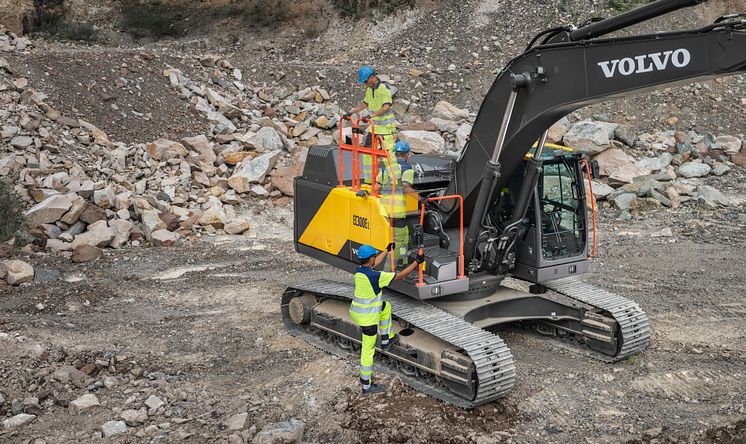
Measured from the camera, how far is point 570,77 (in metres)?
7.34

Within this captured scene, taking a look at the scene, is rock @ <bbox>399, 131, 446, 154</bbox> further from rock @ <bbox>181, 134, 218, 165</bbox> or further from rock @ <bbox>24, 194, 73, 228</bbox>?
rock @ <bbox>24, 194, 73, 228</bbox>

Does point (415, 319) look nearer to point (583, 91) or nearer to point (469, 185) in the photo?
point (469, 185)

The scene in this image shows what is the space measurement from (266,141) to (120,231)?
528 centimetres

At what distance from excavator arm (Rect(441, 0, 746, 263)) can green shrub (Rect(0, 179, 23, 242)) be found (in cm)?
831

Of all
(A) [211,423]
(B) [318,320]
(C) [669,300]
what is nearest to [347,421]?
(A) [211,423]

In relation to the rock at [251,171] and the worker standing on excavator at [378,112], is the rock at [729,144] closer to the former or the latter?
the rock at [251,171]

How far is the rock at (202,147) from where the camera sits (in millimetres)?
17781

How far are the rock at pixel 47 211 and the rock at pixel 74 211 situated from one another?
0.05 m

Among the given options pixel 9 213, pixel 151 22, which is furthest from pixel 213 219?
pixel 151 22

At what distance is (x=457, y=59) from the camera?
25.3 m

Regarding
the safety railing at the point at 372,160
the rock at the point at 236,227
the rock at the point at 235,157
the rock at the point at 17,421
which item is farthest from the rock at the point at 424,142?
the rock at the point at 17,421

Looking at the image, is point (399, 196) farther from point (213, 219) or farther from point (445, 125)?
point (445, 125)

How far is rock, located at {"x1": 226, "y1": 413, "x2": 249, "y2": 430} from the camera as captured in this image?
→ 738 cm

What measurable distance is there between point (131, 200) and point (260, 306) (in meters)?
4.92
